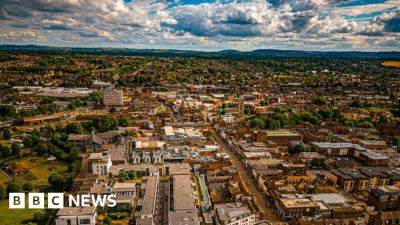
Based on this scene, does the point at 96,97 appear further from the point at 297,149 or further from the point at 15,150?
the point at 297,149

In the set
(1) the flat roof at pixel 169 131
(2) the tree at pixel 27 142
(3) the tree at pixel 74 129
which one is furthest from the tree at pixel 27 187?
(1) the flat roof at pixel 169 131

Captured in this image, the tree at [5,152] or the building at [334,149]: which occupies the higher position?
the building at [334,149]

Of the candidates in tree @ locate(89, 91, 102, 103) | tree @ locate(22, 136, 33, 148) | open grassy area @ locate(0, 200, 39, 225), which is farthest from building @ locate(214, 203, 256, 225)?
tree @ locate(89, 91, 102, 103)

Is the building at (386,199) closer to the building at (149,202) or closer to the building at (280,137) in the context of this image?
the building at (280,137)

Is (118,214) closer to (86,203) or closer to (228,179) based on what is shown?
(86,203)

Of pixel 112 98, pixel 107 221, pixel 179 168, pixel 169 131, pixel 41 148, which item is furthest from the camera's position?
pixel 112 98

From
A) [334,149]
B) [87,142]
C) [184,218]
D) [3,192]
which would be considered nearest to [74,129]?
[87,142]

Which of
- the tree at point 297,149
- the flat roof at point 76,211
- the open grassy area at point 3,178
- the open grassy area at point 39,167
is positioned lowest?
the open grassy area at point 3,178

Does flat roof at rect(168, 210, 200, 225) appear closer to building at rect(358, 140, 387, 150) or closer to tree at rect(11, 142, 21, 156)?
tree at rect(11, 142, 21, 156)
